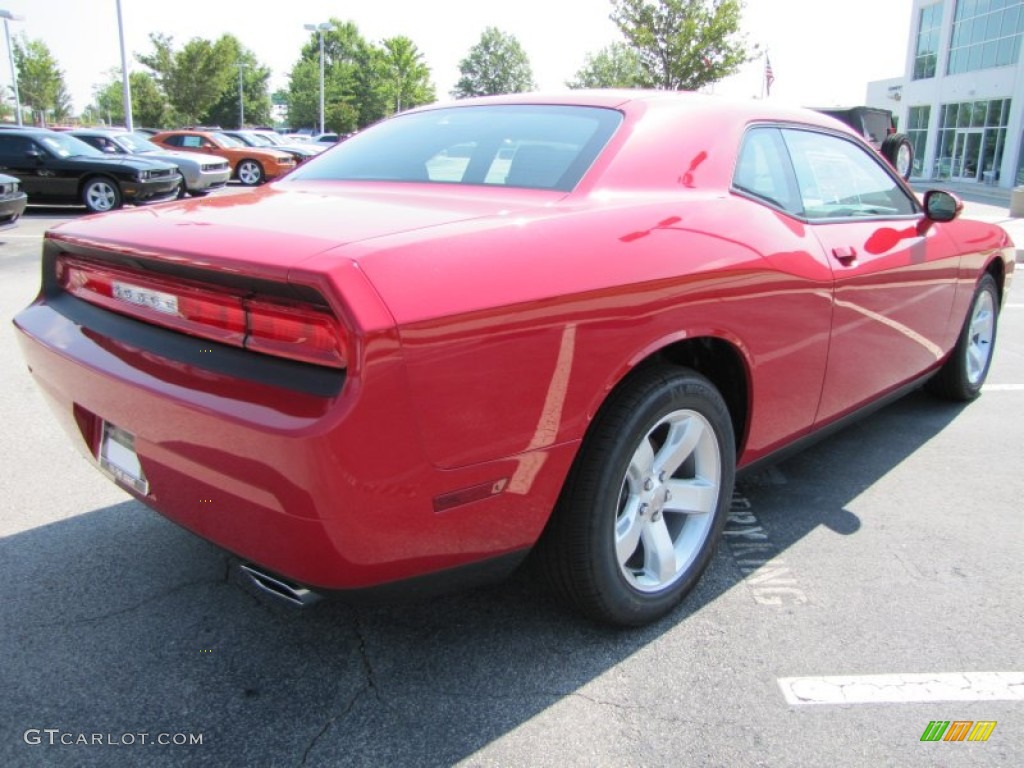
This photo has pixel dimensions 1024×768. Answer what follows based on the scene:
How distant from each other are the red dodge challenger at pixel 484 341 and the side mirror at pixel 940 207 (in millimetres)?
731

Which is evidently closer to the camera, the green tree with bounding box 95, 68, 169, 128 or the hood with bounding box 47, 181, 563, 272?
the hood with bounding box 47, 181, 563, 272

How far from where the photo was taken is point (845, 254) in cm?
298

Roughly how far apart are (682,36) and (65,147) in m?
21.8

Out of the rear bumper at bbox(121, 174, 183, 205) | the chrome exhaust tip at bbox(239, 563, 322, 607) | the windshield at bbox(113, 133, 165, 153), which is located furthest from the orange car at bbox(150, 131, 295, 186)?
the chrome exhaust tip at bbox(239, 563, 322, 607)

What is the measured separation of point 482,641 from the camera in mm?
2404

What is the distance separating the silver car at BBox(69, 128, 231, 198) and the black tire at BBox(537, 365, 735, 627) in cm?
1648

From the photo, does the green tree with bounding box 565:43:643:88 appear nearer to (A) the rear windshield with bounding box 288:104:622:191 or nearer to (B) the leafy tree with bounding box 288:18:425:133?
(B) the leafy tree with bounding box 288:18:425:133

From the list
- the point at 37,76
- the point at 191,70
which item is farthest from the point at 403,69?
the point at 37,76

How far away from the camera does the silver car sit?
1712 cm

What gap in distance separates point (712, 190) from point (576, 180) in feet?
1.64

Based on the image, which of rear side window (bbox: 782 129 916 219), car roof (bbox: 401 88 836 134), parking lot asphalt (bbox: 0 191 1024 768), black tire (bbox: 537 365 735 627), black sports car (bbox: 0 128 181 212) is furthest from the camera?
black sports car (bbox: 0 128 181 212)

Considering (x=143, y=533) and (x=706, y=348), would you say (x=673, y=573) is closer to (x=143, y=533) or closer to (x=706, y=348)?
(x=706, y=348)

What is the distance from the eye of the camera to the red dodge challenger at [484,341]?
68.1 inches

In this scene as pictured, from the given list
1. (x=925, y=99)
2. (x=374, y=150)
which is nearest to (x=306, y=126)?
(x=925, y=99)
